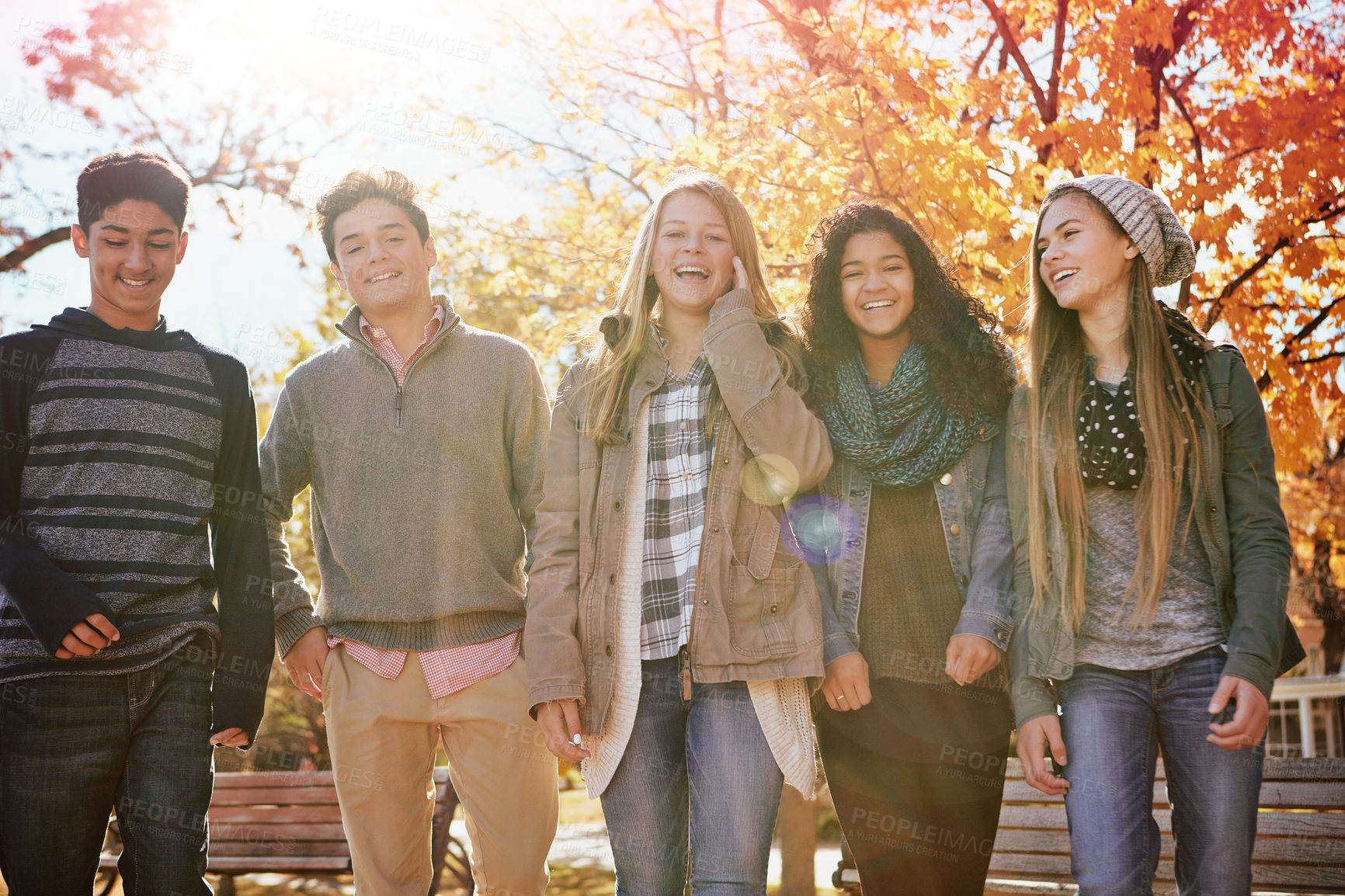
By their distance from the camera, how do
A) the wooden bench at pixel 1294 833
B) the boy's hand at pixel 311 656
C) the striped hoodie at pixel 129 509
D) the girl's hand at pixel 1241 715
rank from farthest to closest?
1. the wooden bench at pixel 1294 833
2. the boy's hand at pixel 311 656
3. the striped hoodie at pixel 129 509
4. the girl's hand at pixel 1241 715

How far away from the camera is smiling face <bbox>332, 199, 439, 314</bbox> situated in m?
3.39

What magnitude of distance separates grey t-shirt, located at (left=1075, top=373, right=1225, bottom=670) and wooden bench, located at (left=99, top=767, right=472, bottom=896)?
4.36 metres

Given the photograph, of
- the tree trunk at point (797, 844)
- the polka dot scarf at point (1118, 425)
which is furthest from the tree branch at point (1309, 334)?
the tree trunk at point (797, 844)

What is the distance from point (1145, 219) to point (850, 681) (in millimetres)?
1516

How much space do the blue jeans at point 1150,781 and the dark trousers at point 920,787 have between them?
221 mm

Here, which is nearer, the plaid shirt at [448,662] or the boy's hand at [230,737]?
the boy's hand at [230,737]

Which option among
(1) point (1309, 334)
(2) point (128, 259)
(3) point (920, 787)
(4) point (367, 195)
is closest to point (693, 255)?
(4) point (367, 195)

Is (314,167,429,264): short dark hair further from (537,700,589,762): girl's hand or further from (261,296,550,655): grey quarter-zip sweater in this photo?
(537,700,589,762): girl's hand

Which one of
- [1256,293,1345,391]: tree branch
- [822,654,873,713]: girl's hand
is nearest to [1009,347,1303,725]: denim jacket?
[822,654,873,713]: girl's hand

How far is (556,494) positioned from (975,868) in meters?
1.48

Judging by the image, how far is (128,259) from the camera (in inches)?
124

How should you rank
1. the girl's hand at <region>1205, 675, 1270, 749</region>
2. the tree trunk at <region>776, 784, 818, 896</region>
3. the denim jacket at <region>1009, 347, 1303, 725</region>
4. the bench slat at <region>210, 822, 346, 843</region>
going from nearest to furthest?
the girl's hand at <region>1205, 675, 1270, 749</region> < the denim jacket at <region>1009, 347, 1303, 725</region> < the bench slat at <region>210, 822, 346, 843</region> < the tree trunk at <region>776, 784, 818, 896</region>

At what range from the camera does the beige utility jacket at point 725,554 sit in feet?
8.84

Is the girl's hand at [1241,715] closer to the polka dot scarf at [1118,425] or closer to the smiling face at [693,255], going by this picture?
the polka dot scarf at [1118,425]
